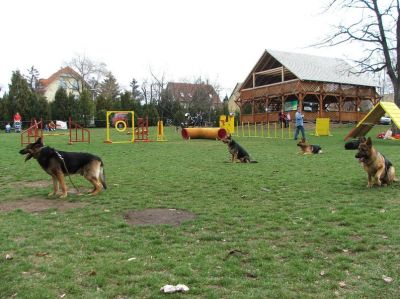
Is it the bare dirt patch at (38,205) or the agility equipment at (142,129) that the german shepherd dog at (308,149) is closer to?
the bare dirt patch at (38,205)

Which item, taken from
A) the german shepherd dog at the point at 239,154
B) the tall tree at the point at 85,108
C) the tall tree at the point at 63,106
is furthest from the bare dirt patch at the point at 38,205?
the tall tree at the point at 63,106

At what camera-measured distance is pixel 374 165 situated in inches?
341

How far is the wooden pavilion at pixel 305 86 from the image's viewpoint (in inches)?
1560

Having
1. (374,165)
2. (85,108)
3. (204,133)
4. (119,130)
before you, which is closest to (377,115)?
(204,133)

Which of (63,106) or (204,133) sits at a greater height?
(63,106)

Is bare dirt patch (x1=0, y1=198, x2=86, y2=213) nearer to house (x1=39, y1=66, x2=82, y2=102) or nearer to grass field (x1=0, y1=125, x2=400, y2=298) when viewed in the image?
grass field (x1=0, y1=125, x2=400, y2=298)

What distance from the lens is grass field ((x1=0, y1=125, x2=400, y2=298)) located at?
12.6ft

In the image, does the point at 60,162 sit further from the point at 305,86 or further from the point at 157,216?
the point at 305,86

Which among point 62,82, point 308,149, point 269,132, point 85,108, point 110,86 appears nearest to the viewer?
point 308,149

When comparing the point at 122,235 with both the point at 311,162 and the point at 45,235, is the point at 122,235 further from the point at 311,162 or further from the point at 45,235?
the point at 311,162

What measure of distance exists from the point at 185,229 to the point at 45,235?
6.19 feet

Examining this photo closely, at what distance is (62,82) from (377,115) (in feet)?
227

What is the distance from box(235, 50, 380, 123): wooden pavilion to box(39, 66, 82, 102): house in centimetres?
4259

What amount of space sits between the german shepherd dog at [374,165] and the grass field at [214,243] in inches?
10.7
